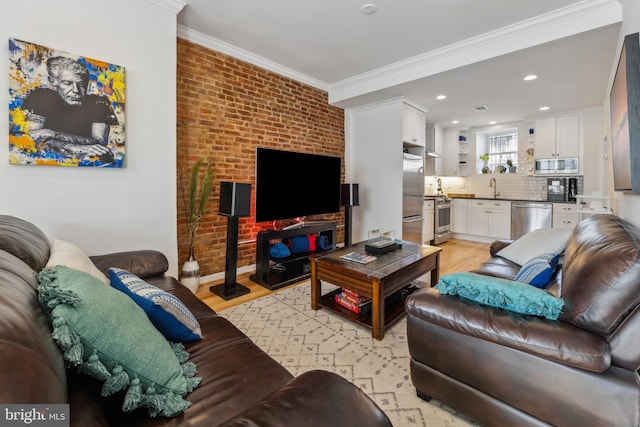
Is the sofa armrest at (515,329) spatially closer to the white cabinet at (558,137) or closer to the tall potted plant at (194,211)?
the tall potted plant at (194,211)

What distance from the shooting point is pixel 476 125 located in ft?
20.6

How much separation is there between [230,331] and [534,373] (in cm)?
127

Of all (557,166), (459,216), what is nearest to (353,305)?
(459,216)

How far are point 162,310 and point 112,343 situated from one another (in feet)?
1.14

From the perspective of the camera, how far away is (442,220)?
5.91 m

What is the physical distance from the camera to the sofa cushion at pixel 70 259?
4.18ft

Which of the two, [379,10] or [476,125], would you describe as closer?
[379,10]

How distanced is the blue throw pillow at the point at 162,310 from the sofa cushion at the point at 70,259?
0.44ft

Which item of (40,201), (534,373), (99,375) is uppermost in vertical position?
(40,201)

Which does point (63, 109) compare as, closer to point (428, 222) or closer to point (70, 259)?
point (70, 259)

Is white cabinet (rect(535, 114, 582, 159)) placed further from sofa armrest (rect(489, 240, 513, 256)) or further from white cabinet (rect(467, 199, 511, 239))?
sofa armrest (rect(489, 240, 513, 256))

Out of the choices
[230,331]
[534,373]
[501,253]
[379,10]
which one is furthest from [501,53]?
[230,331]

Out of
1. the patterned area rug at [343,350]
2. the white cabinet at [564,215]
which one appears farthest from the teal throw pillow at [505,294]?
the white cabinet at [564,215]

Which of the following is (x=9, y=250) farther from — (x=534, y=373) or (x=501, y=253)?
(x=501, y=253)
